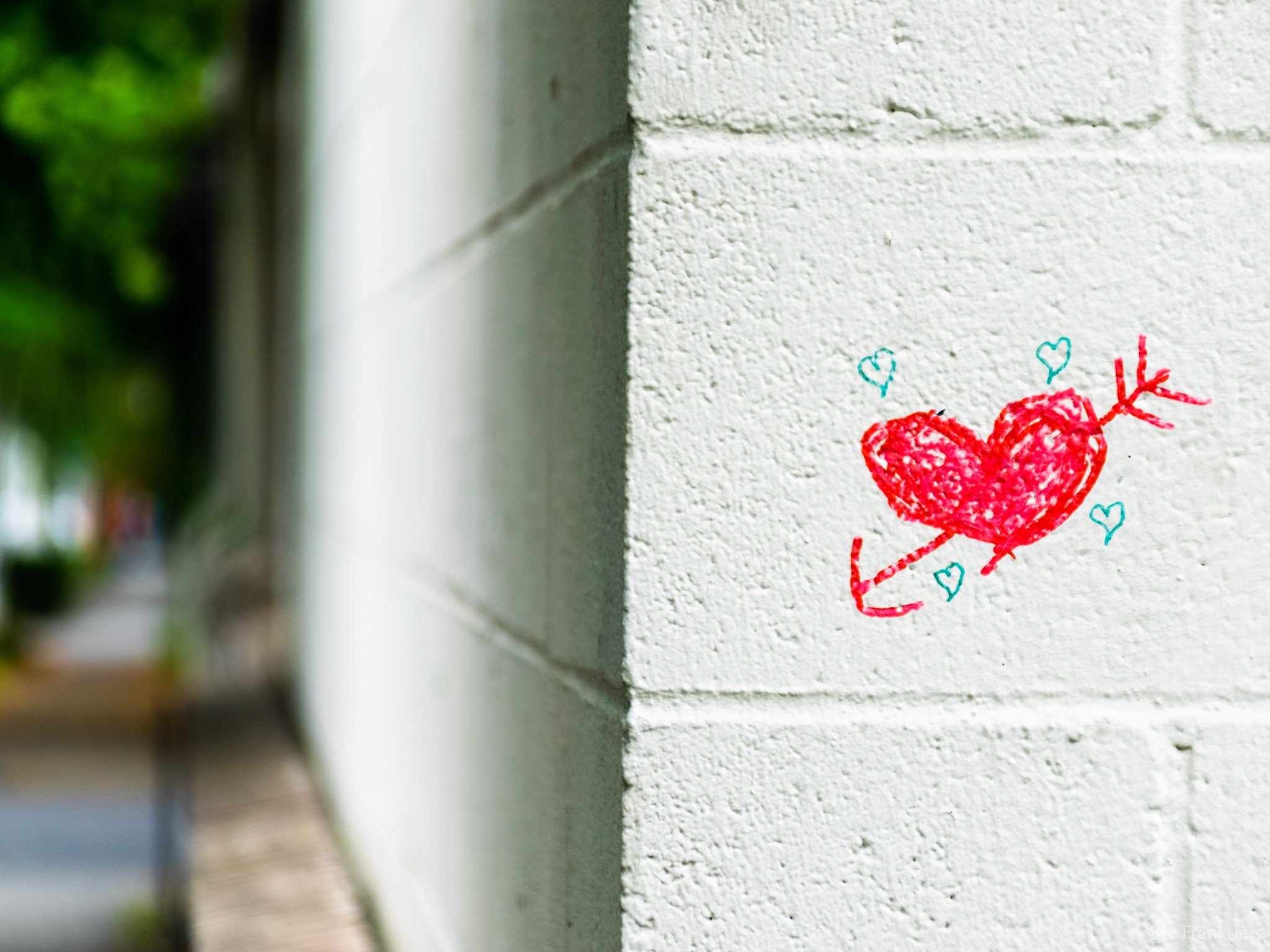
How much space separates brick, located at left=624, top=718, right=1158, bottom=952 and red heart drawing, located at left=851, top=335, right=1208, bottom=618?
0.58ft

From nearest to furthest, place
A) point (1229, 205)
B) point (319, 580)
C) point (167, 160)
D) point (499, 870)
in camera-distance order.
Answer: point (1229, 205)
point (499, 870)
point (319, 580)
point (167, 160)

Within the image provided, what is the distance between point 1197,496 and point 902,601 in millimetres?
362

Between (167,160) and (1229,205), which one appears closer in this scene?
(1229,205)

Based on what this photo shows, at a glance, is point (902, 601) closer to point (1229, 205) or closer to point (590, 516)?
point (590, 516)

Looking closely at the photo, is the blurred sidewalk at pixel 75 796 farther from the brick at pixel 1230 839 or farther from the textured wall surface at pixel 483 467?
the brick at pixel 1230 839

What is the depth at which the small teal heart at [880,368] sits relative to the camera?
1.69 m

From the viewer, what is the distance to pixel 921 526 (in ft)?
5.65

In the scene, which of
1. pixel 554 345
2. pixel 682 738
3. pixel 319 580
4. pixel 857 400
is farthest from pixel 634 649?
pixel 319 580

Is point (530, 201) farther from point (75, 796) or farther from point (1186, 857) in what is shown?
point (75, 796)

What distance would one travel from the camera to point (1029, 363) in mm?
1719

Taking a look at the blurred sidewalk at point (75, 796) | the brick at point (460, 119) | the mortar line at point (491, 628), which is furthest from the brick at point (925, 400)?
the blurred sidewalk at point (75, 796)

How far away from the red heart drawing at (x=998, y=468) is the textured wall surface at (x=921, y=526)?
2 centimetres

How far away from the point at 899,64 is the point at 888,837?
0.83 metres

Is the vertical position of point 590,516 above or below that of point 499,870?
above
